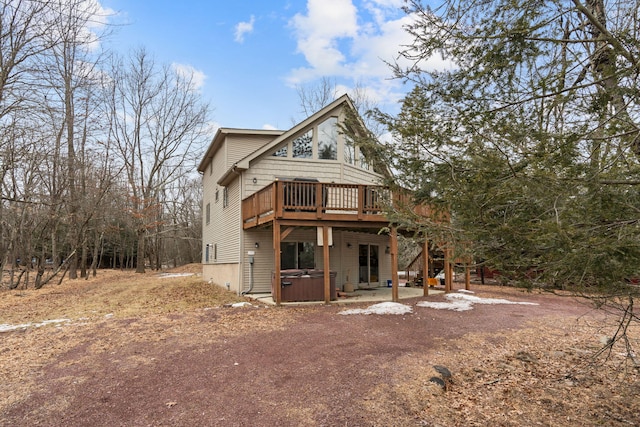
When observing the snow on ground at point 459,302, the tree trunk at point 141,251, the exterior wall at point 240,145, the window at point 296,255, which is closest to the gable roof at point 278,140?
the exterior wall at point 240,145

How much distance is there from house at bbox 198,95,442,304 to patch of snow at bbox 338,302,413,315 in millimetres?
1064

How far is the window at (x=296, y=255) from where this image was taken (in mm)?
12938

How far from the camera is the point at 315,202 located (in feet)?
35.9

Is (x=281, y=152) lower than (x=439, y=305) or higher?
higher

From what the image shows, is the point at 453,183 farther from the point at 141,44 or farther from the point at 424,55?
the point at 141,44

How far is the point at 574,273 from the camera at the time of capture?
2736 mm

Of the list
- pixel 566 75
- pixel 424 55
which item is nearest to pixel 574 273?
pixel 566 75

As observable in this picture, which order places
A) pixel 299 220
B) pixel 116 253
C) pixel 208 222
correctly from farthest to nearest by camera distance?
pixel 116 253
pixel 208 222
pixel 299 220

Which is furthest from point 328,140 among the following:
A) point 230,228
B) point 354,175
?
point 230,228

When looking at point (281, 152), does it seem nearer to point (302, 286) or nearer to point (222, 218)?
point (222, 218)

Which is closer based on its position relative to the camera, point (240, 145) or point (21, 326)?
point (21, 326)

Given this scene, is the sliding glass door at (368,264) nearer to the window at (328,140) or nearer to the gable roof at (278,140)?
the window at (328,140)

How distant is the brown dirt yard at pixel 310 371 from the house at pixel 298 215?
98.1 inches

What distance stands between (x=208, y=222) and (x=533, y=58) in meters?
17.6
